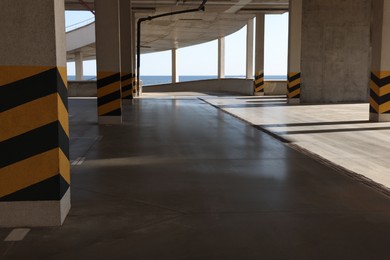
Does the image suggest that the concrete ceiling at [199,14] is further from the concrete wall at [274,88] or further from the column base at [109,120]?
the column base at [109,120]

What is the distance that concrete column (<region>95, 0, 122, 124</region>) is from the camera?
47.3ft

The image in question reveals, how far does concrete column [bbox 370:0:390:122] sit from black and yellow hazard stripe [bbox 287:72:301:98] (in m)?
8.99

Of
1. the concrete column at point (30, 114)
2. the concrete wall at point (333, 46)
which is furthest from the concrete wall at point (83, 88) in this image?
the concrete column at point (30, 114)

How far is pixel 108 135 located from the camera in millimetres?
11539

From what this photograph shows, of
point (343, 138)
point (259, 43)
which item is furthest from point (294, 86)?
point (343, 138)

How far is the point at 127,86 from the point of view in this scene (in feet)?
79.4

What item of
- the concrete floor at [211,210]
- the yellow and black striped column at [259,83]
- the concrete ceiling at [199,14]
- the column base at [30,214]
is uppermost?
the concrete ceiling at [199,14]

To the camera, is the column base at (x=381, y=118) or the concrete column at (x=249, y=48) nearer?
the column base at (x=381, y=118)

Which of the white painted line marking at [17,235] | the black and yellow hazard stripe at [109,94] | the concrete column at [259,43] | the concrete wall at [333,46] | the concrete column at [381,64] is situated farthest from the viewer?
the concrete column at [259,43]

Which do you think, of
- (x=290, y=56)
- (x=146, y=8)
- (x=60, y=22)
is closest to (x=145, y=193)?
(x=60, y=22)

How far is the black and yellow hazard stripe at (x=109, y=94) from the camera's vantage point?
14641mm

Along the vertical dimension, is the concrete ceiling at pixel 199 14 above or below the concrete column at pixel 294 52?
above

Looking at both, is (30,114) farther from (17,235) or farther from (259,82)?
(259,82)

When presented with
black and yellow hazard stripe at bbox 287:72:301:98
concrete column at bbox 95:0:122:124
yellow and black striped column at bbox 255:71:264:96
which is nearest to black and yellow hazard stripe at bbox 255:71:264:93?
yellow and black striped column at bbox 255:71:264:96
